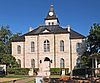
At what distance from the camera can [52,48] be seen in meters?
64.1

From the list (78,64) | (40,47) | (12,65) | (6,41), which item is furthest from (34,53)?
(6,41)

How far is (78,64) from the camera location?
63844mm

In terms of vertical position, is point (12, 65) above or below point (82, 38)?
below

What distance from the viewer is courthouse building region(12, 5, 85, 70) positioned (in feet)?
209

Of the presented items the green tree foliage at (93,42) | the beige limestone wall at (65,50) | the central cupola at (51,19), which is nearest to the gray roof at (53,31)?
the beige limestone wall at (65,50)

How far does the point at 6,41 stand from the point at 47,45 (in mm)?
23110

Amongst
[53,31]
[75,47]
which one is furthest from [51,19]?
[75,47]

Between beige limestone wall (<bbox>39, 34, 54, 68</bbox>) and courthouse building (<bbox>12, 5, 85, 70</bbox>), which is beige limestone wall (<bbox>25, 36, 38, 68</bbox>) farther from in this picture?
beige limestone wall (<bbox>39, 34, 54, 68</bbox>)

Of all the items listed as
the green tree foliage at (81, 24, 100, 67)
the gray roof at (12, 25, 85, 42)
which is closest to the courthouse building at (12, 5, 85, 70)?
the gray roof at (12, 25, 85, 42)

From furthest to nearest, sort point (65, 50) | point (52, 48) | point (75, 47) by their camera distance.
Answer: point (75, 47)
point (52, 48)
point (65, 50)

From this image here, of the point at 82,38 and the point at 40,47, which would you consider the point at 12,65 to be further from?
the point at 82,38

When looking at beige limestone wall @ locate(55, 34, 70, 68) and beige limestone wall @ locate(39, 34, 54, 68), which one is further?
beige limestone wall @ locate(39, 34, 54, 68)

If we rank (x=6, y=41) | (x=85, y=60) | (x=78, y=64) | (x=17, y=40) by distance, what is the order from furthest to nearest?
(x=6, y=41) → (x=17, y=40) → (x=78, y=64) → (x=85, y=60)

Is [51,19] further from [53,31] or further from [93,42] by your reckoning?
[93,42]
